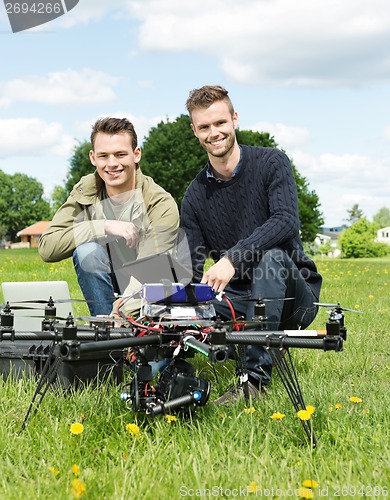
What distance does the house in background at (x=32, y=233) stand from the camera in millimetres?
85062

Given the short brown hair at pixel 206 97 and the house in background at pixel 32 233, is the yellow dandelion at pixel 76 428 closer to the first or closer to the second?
the short brown hair at pixel 206 97

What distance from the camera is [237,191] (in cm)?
459

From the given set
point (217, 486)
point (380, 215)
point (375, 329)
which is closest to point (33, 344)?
point (217, 486)

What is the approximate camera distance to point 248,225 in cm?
457

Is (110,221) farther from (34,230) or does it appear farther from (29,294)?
(34,230)

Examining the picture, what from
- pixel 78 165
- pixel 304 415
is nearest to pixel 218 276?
pixel 304 415

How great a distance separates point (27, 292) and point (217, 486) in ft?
9.20

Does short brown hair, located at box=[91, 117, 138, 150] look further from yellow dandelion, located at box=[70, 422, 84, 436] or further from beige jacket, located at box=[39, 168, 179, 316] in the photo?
yellow dandelion, located at box=[70, 422, 84, 436]

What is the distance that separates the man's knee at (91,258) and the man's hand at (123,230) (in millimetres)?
165

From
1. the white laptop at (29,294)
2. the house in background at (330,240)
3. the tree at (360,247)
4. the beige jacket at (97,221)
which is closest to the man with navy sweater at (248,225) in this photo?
the beige jacket at (97,221)

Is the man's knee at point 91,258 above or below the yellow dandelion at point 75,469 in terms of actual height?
above

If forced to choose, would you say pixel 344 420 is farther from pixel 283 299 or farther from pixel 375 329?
pixel 375 329

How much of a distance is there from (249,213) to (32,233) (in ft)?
273

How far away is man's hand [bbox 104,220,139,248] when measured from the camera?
446 cm
